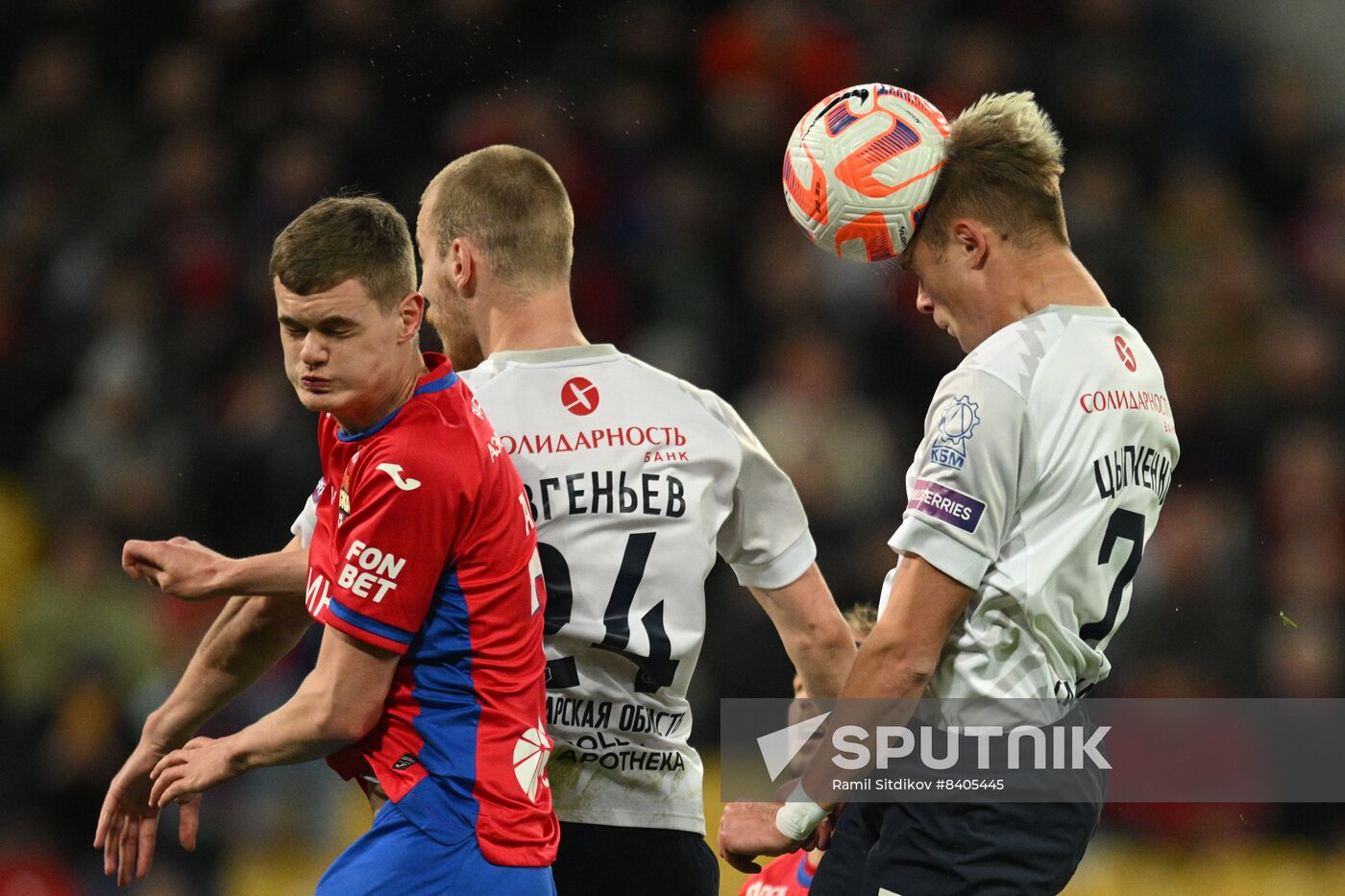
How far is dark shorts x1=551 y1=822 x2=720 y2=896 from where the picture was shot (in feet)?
12.1

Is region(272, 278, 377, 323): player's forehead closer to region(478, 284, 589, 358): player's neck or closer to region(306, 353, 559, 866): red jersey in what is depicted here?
region(306, 353, 559, 866): red jersey

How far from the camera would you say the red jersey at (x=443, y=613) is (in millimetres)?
3021

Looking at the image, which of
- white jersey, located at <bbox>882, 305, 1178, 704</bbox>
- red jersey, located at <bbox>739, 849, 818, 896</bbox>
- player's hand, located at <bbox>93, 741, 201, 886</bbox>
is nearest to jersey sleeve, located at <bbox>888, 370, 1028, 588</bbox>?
white jersey, located at <bbox>882, 305, 1178, 704</bbox>

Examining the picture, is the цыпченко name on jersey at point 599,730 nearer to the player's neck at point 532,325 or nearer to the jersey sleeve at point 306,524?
the jersey sleeve at point 306,524

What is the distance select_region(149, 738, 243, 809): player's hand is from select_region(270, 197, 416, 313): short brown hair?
0.87 m

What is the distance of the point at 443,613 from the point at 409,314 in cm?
59

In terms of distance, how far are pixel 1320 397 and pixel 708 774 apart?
380 centimetres

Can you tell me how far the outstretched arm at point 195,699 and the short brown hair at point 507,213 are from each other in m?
0.80

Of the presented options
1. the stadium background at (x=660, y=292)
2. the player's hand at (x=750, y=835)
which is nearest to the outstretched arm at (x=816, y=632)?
the player's hand at (x=750, y=835)

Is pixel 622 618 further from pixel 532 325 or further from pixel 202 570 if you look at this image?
pixel 202 570

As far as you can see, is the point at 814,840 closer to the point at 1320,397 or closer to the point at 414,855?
the point at 414,855

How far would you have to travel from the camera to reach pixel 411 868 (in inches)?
121

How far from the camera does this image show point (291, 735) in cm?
304

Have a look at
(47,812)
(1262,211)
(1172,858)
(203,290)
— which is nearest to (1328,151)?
(1262,211)
